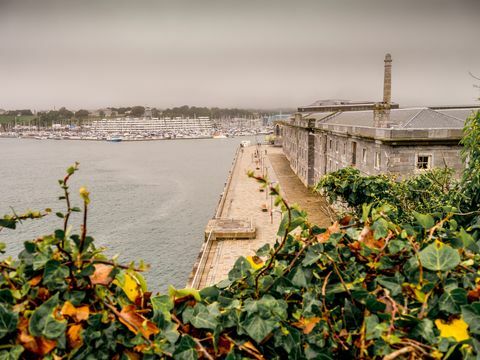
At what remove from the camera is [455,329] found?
75.9 inches

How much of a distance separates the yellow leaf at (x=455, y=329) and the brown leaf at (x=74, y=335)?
5.27ft

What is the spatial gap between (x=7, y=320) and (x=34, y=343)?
0.15 m

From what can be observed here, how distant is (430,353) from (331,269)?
1.91ft

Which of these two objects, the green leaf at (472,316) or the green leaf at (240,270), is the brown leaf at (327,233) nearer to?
the green leaf at (240,270)

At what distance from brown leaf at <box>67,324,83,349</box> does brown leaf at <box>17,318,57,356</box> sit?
6 cm

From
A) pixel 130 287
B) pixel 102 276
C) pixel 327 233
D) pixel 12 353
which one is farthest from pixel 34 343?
pixel 327 233

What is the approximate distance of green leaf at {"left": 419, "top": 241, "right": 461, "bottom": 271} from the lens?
200cm

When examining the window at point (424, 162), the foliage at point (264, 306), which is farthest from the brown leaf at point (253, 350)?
the window at point (424, 162)

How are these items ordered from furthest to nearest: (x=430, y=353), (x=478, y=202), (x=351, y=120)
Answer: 1. (x=351, y=120)
2. (x=478, y=202)
3. (x=430, y=353)

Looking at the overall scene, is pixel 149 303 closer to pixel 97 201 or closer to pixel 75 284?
pixel 75 284

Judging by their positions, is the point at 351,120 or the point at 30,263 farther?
the point at 351,120

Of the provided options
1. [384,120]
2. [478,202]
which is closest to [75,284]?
[478,202]

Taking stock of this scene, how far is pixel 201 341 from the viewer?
6.73 ft

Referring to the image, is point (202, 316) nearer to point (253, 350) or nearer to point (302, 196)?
point (253, 350)
